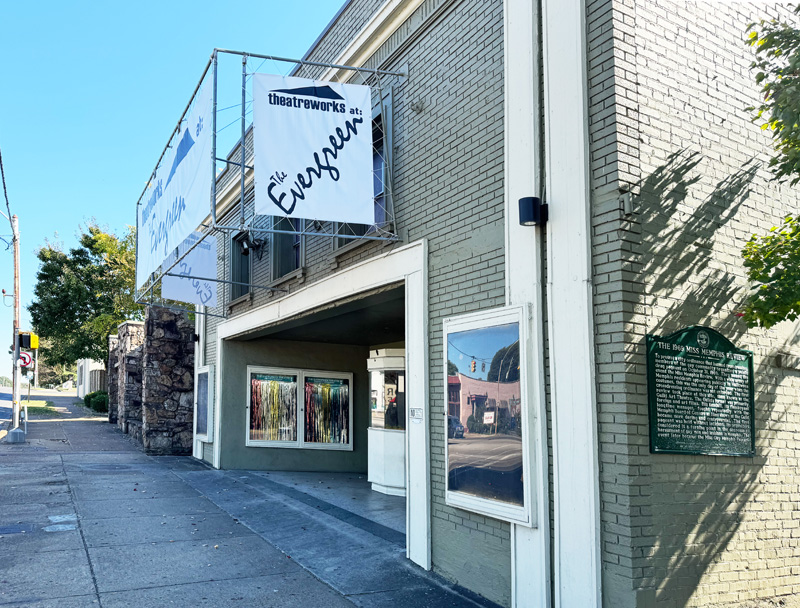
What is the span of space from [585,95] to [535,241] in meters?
1.16

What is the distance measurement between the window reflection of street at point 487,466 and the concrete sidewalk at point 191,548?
943 millimetres

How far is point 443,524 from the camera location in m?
6.59

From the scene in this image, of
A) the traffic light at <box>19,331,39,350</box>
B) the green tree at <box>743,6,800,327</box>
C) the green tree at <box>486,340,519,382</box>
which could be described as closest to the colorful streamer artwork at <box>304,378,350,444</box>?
the green tree at <box>486,340,519,382</box>

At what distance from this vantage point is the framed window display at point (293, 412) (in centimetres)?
1443

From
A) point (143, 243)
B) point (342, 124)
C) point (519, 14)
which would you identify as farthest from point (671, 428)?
point (143, 243)

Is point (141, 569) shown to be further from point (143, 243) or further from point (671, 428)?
point (143, 243)

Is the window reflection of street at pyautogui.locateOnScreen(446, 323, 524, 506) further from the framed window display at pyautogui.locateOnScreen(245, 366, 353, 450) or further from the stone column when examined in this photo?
the stone column

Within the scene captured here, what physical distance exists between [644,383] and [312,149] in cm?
419

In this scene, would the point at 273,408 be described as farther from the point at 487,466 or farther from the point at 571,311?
the point at 571,311

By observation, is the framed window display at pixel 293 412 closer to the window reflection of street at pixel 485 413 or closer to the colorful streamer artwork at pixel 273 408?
the colorful streamer artwork at pixel 273 408

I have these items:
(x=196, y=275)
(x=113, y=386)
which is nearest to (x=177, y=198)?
(x=196, y=275)

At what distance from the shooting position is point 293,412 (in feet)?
47.7

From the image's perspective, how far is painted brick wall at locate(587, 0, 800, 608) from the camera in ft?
15.7

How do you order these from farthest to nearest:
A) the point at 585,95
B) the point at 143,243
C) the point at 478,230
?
the point at 143,243, the point at 478,230, the point at 585,95
